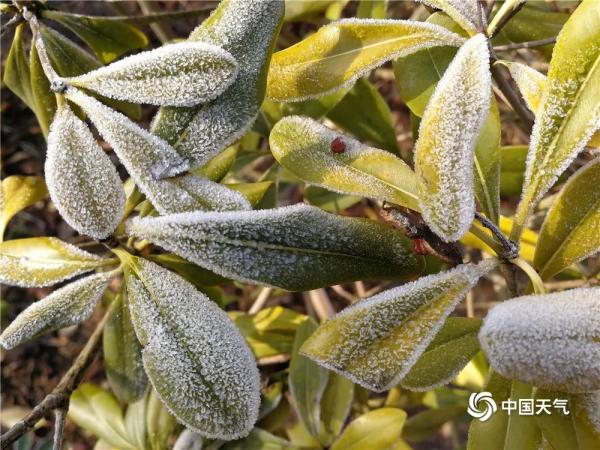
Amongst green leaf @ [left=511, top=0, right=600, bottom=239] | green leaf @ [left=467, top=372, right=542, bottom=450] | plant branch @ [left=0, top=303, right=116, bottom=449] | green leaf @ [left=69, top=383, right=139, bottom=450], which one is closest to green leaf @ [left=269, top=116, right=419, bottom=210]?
green leaf @ [left=511, top=0, right=600, bottom=239]

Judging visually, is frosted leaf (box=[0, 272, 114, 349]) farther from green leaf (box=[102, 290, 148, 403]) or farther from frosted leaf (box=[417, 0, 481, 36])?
frosted leaf (box=[417, 0, 481, 36])

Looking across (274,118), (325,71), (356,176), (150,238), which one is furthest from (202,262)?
(274,118)

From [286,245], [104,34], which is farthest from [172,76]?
[104,34]

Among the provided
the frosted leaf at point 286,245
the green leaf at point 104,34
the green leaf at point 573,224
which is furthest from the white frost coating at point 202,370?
the green leaf at point 104,34

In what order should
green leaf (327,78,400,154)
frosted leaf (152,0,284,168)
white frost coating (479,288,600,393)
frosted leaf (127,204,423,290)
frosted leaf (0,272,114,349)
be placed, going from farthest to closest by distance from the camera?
green leaf (327,78,400,154) → frosted leaf (0,272,114,349) → frosted leaf (152,0,284,168) → frosted leaf (127,204,423,290) → white frost coating (479,288,600,393)

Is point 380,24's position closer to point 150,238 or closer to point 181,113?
point 181,113

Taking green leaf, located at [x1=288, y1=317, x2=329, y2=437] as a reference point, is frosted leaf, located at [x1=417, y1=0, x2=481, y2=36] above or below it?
above

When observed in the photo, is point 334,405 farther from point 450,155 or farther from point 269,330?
point 450,155
